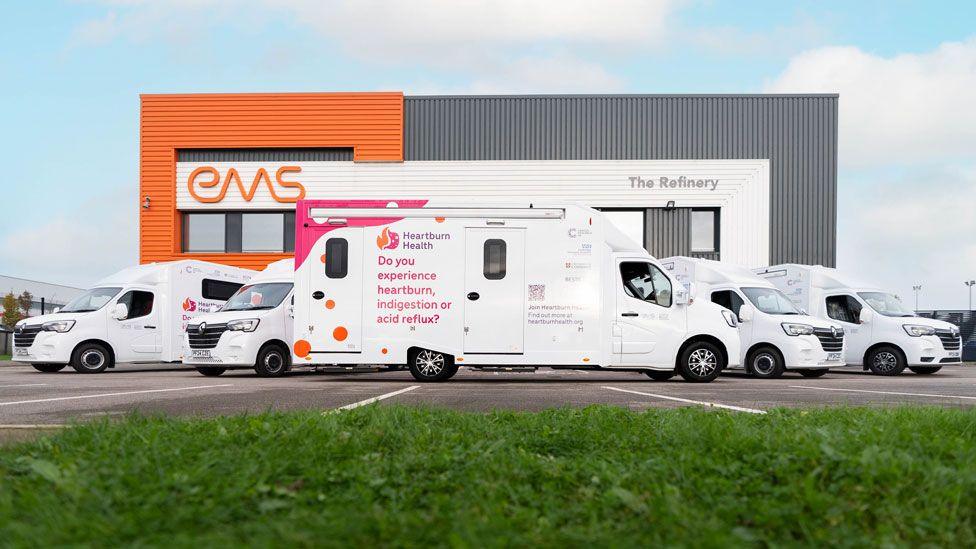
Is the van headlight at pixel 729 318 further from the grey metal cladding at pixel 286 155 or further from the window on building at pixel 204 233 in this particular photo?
the window on building at pixel 204 233

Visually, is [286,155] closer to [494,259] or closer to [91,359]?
[91,359]

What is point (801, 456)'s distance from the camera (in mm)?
3584

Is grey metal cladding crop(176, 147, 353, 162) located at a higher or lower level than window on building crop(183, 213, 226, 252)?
higher

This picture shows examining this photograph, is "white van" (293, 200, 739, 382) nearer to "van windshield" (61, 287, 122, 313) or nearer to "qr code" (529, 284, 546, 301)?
"qr code" (529, 284, 546, 301)

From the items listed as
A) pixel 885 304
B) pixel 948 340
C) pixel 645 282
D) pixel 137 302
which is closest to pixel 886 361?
pixel 885 304

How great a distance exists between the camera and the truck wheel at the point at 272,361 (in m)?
15.5

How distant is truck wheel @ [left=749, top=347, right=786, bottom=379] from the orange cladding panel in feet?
47.6

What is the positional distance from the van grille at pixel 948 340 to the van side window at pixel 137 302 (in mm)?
19022

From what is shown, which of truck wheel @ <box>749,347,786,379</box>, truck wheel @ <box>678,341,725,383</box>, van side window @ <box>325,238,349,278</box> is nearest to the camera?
van side window @ <box>325,238,349,278</box>

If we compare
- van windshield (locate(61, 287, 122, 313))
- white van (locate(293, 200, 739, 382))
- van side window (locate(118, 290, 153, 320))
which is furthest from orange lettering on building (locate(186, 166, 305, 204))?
white van (locate(293, 200, 739, 382))

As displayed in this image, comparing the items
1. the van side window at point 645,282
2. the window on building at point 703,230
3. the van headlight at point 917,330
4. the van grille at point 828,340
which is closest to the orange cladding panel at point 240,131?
the window on building at point 703,230

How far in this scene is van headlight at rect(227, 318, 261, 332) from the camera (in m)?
15.3

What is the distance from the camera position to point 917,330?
1822 cm

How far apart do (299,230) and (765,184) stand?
714 inches
